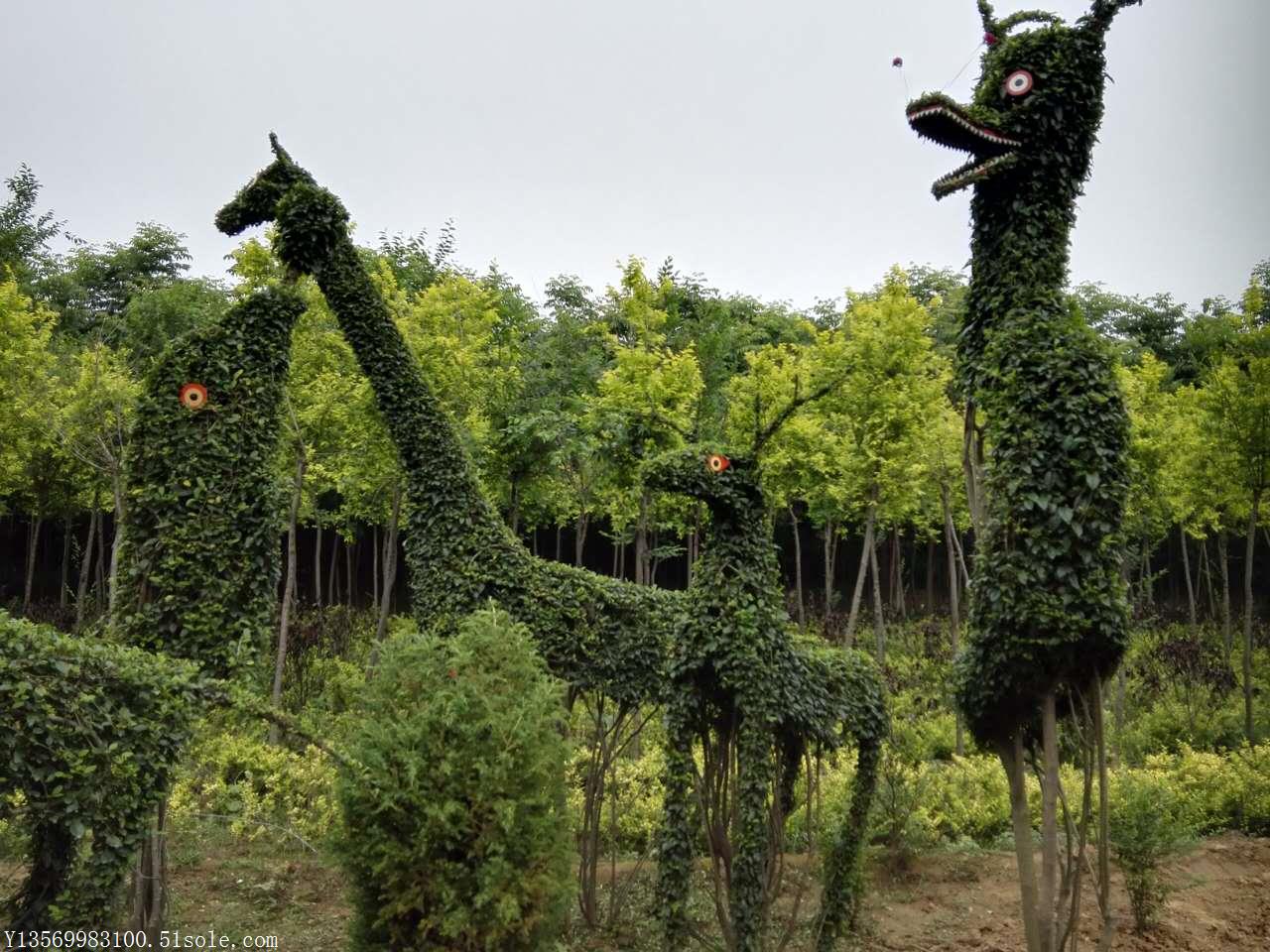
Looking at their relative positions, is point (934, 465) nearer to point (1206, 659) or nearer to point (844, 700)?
point (1206, 659)

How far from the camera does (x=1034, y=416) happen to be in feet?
16.9

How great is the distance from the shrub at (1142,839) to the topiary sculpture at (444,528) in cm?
482

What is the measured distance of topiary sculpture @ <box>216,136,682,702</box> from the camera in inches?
252

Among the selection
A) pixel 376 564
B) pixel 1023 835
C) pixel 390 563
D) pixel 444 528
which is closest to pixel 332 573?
pixel 376 564

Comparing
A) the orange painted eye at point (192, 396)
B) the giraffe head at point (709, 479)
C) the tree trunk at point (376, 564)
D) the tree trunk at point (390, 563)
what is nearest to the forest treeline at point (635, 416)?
the tree trunk at point (390, 563)

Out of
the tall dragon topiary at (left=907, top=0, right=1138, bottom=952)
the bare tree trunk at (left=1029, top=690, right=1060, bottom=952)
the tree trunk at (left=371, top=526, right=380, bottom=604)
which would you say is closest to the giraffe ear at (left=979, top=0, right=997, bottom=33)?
the tall dragon topiary at (left=907, top=0, right=1138, bottom=952)

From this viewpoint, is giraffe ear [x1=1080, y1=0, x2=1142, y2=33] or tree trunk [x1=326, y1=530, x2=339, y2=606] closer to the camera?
giraffe ear [x1=1080, y1=0, x2=1142, y2=33]

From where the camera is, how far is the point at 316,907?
806 centimetres

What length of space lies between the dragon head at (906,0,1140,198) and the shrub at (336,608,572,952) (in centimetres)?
431

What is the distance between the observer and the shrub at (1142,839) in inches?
317

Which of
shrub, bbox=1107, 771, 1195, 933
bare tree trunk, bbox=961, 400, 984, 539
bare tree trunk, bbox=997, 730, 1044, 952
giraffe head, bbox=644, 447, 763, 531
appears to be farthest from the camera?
shrub, bbox=1107, 771, 1195, 933

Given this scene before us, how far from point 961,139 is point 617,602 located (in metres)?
3.92

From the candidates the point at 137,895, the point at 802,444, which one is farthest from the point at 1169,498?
the point at 137,895

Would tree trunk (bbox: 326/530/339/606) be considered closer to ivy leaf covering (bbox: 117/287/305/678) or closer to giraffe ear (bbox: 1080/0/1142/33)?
ivy leaf covering (bbox: 117/287/305/678)
